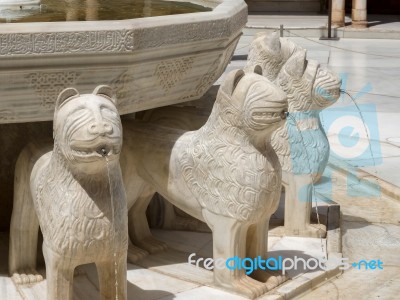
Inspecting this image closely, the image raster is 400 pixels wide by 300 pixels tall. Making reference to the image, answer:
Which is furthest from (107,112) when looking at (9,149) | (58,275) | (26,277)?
(9,149)

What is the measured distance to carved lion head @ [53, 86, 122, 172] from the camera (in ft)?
12.9

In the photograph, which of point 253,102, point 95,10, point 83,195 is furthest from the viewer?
point 95,10

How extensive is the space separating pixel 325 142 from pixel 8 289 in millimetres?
2193

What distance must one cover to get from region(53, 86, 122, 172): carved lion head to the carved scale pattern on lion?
1828mm

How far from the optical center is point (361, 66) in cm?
1316

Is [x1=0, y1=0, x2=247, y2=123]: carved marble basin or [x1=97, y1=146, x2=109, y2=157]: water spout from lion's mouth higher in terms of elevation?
[x1=0, y1=0, x2=247, y2=123]: carved marble basin

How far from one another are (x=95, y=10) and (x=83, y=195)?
106 inches

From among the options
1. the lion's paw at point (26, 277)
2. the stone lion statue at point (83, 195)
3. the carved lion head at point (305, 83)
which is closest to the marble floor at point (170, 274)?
the lion's paw at point (26, 277)

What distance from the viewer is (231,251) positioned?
4805mm

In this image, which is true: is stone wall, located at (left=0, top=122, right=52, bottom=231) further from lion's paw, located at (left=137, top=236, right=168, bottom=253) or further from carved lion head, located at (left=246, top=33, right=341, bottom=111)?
carved lion head, located at (left=246, top=33, right=341, bottom=111)

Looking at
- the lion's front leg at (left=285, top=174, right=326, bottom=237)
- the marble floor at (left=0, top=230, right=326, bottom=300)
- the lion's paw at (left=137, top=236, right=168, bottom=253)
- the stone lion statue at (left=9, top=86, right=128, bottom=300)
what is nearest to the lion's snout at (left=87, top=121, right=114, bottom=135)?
the stone lion statue at (left=9, top=86, right=128, bottom=300)

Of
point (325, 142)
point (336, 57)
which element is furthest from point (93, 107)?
point (336, 57)

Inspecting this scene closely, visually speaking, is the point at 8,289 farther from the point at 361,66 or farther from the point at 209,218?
the point at 361,66

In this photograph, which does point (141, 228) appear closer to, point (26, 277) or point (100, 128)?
point (26, 277)
